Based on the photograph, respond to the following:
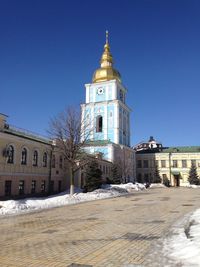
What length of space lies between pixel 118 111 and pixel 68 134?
3704 cm

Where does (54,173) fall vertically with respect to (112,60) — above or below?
below

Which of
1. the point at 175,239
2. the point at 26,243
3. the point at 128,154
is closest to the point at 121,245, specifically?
the point at 175,239

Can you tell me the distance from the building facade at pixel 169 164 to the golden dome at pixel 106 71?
2627 centimetres

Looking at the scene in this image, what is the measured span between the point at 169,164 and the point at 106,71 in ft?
106

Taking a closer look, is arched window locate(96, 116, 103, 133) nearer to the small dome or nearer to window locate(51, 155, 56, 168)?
the small dome

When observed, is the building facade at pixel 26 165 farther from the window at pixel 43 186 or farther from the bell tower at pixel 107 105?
the bell tower at pixel 107 105

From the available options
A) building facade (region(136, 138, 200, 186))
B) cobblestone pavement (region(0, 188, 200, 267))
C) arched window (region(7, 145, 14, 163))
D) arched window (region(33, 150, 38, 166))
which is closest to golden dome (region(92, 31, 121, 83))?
building facade (region(136, 138, 200, 186))

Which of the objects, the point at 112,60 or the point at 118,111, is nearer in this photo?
the point at 118,111

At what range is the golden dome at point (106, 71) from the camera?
239 ft

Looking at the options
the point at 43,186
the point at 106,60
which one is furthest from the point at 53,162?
the point at 106,60

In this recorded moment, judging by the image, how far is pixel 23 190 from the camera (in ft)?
95.5

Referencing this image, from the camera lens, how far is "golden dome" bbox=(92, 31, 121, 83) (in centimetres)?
7281

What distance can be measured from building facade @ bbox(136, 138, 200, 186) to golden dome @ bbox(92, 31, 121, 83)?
26272mm

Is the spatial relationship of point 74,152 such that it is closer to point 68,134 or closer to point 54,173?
point 68,134
